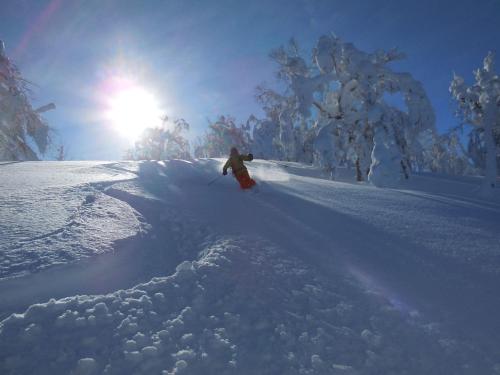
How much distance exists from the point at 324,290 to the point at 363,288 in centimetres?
35

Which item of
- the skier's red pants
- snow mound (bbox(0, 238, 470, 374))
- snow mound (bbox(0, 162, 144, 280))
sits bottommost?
snow mound (bbox(0, 238, 470, 374))

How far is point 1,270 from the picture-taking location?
7.47 ft

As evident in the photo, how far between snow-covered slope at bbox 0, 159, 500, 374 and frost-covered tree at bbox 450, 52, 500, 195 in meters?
10.5

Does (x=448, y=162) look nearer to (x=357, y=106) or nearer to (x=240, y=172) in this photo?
(x=357, y=106)

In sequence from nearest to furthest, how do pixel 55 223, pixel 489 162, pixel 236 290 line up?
pixel 236 290 → pixel 55 223 → pixel 489 162

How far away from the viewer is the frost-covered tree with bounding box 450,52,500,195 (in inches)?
484

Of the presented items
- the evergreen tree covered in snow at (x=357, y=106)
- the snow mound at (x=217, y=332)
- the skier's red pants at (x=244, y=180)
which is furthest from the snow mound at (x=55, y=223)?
the evergreen tree covered in snow at (x=357, y=106)

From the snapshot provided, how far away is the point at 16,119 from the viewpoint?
1384 centimetres

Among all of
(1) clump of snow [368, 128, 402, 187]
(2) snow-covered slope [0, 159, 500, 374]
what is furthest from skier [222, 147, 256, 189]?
(1) clump of snow [368, 128, 402, 187]

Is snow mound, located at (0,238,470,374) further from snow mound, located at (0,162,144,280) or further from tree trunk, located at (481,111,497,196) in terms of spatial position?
tree trunk, located at (481,111,497,196)

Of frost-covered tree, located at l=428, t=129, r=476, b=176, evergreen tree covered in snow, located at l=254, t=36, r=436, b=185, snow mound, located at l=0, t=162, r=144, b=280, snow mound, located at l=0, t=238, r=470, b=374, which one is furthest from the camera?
frost-covered tree, located at l=428, t=129, r=476, b=176

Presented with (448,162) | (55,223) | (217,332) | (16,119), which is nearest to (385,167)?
(217,332)

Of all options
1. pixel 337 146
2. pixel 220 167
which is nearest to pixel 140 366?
pixel 220 167

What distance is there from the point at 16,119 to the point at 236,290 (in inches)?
633
